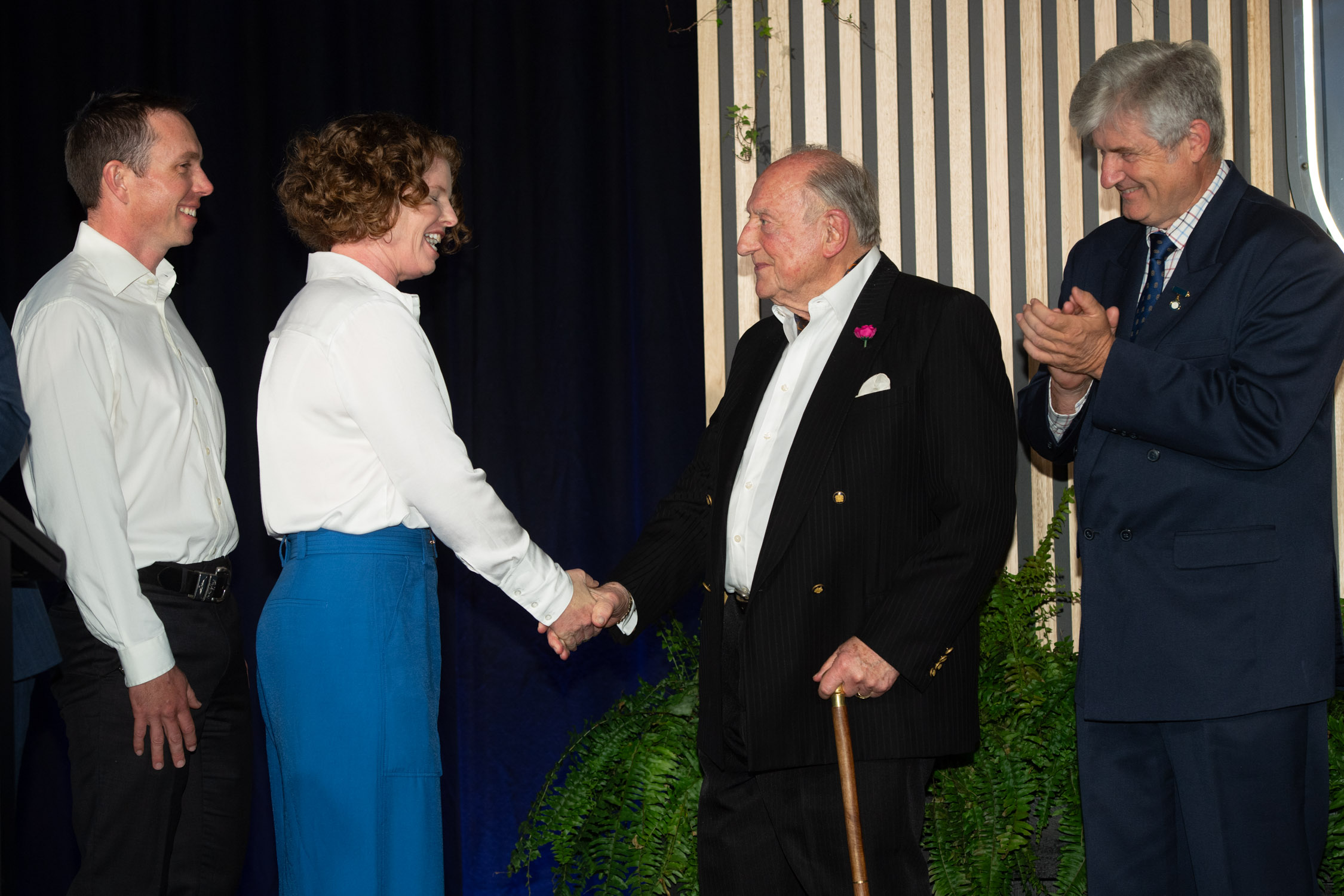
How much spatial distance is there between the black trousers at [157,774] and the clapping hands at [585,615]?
0.69 m

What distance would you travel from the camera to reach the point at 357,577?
6.48 ft

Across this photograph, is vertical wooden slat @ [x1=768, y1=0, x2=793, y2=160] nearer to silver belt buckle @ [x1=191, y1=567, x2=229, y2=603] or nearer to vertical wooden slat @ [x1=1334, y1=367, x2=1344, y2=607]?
vertical wooden slat @ [x1=1334, y1=367, x2=1344, y2=607]

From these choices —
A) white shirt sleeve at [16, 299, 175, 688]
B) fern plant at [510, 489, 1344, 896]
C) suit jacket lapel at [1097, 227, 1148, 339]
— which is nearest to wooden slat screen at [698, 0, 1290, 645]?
fern plant at [510, 489, 1344, 896]

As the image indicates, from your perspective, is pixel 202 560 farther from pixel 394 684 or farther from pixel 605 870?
pixel 605 870

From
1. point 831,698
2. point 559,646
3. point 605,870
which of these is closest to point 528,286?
point 559,646

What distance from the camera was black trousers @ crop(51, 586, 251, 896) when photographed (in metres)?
2.15

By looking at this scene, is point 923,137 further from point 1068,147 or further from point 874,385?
point 874,385

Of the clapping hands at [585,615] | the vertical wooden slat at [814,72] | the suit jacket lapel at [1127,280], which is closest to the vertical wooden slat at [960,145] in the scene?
the vertical wooden slat at [814,72]

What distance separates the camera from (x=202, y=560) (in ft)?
7.66

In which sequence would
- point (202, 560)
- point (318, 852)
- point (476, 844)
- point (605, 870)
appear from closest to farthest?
point (318, 852)
point (202, 560)
point (605, 870)
point (476, 844)

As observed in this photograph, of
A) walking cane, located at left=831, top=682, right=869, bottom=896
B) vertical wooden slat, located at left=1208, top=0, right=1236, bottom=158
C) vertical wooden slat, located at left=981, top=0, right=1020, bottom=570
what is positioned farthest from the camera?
vertical wooden slat, located at left=981, top=0, right=1020, bottom=570

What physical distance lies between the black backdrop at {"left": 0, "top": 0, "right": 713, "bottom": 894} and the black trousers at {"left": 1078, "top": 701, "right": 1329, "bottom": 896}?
1.61 metres

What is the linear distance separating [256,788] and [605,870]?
129 centimetres

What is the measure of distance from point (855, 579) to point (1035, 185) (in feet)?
5.77
